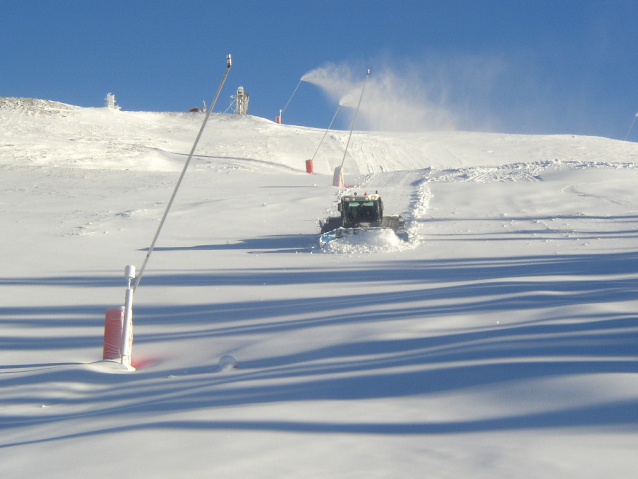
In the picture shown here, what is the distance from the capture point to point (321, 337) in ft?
23.3

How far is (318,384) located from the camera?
17.2ft

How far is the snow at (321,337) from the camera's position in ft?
11.5

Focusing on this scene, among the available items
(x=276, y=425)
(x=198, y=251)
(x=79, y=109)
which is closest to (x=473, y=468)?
(x=276, y=425)

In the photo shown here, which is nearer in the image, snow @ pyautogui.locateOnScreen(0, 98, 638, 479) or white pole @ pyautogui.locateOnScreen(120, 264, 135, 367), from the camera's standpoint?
snow @ pyautogui.locateOnScreen(0, 98, 638, 479)

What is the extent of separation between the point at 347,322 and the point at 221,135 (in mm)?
36338

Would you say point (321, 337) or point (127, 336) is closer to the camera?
point (127, 336)

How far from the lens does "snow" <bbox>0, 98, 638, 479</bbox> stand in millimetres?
3514

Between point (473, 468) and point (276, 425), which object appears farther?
point (276, 425)

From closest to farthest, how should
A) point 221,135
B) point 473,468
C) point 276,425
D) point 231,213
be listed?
point 473,468 → point 276,425 → point 231,213 → point 221,135

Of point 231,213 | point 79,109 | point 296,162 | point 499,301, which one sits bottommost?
point 499,301

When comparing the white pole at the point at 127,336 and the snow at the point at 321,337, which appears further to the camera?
the white pole at the point at 127,336

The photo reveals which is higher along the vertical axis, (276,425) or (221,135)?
(221,135)

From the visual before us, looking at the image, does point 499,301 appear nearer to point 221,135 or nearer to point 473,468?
point 473,468

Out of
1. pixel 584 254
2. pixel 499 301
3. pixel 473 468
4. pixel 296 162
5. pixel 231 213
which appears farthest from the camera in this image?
pixel 296 162
